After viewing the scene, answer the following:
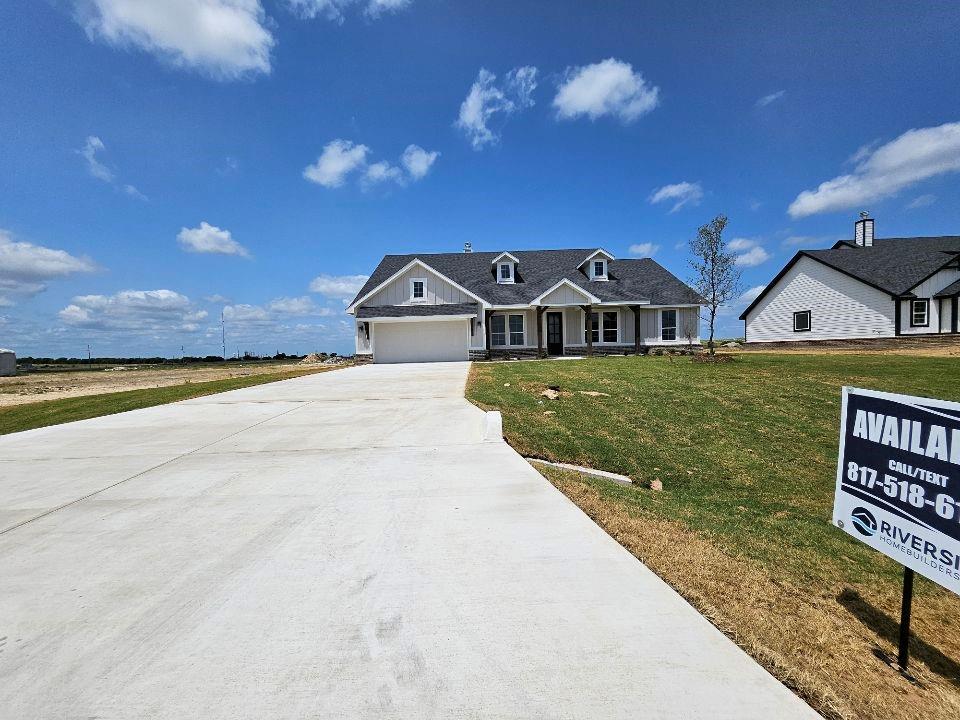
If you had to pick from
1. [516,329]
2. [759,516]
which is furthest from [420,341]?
[759,516]

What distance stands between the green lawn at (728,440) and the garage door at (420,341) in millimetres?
10602

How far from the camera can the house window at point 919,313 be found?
25.3 m

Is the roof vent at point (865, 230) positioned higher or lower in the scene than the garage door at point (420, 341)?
higher

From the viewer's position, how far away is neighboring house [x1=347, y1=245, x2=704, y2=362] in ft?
80.3

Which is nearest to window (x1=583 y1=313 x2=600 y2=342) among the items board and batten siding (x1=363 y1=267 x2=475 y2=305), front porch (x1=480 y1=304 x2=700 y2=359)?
front porch (x1=480 y1=304 x2=700 y2=359)

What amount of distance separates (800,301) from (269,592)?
3549cm

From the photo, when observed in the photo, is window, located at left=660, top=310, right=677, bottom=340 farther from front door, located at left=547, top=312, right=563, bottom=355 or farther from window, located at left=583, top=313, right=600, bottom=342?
front door, located at left=547, top=312, right=563, bottom=355

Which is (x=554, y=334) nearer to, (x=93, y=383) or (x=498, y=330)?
(x=498, y=330)

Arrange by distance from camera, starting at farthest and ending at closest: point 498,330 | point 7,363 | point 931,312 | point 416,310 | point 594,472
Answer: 1. point 7,363
2. point 498,330
3. point 931,312
4. point 416,310
5. point 594,472

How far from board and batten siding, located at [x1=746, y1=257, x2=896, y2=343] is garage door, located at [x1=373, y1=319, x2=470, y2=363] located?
22427 mm

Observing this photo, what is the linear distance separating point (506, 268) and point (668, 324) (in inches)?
407

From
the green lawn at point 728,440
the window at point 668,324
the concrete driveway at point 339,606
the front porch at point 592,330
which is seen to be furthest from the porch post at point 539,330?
the concrete driveway at point 339,606

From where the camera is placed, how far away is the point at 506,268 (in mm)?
28109

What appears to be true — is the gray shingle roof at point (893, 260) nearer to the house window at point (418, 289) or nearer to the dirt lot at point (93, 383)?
the house window at point (418, 289)
